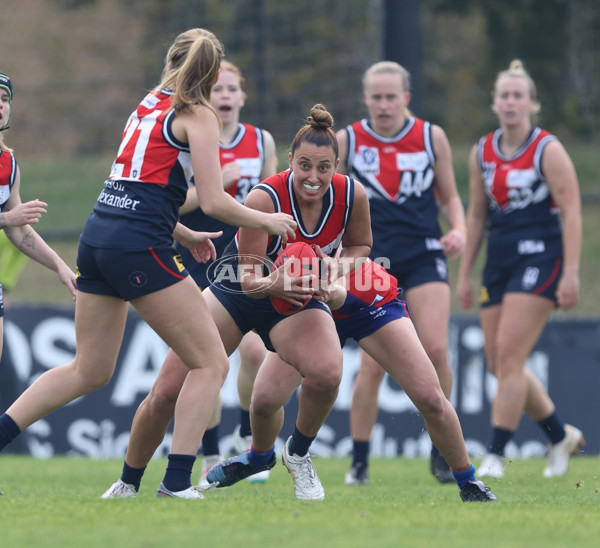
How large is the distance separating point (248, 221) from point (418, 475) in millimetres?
3461

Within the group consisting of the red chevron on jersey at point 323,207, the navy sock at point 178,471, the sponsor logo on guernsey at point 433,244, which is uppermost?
the red chevron on jersey at point 323,207

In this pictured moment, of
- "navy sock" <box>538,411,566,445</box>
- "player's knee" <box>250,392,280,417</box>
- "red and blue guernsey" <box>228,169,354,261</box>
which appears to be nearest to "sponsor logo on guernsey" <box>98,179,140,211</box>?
"red and blue guernsey" <box>228,169,354,261</box>

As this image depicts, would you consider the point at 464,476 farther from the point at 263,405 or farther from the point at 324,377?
the point at 263,405

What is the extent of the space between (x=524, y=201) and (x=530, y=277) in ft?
1.84

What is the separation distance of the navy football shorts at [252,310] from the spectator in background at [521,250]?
253 cm

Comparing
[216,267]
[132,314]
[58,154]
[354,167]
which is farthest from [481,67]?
[216,267]

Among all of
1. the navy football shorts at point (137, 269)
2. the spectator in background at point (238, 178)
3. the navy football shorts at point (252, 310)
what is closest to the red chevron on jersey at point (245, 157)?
the spectator in background at point (238, 178)

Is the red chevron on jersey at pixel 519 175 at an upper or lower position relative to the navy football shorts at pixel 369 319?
upper

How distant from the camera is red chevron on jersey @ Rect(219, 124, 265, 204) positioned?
6.87 meters

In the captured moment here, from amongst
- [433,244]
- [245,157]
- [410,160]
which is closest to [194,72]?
[245,157]

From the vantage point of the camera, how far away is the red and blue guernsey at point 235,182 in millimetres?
6680

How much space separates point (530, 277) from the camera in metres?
7.32

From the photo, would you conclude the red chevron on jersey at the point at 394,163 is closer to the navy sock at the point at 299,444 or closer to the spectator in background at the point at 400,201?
the spectator in background at the point at 400,201

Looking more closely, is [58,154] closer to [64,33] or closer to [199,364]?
[64,33]
